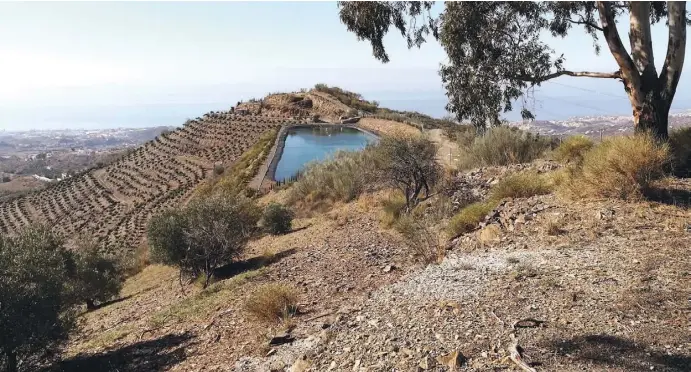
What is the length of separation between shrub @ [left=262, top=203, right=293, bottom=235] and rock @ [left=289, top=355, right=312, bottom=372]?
1241cm

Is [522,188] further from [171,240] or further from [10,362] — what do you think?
[10,362]

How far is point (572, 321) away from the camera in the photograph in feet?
17.6

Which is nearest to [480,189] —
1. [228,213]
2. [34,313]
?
[228,213]

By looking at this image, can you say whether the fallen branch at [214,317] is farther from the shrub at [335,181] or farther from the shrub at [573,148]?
the shrub at [335,181]

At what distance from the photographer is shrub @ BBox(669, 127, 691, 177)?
1000 centimetres

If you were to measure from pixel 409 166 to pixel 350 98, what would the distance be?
50.9m

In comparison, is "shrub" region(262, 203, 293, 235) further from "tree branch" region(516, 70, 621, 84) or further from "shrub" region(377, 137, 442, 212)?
"tree branch" region(516, 70, 621, 84)

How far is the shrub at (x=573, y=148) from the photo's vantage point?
13.3m

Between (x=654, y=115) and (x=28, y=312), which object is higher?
(x=654, y=115)

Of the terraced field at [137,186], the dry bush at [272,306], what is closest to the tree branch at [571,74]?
the dry bush at [272,306]

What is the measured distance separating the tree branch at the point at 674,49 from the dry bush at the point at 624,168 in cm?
140

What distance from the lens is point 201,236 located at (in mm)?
13820

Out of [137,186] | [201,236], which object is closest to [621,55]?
[201,236]

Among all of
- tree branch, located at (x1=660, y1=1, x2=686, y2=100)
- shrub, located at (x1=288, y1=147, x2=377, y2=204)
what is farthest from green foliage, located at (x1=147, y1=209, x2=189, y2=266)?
tree branch, located at (x1=660, y1=1, x2=686, y2=100)
